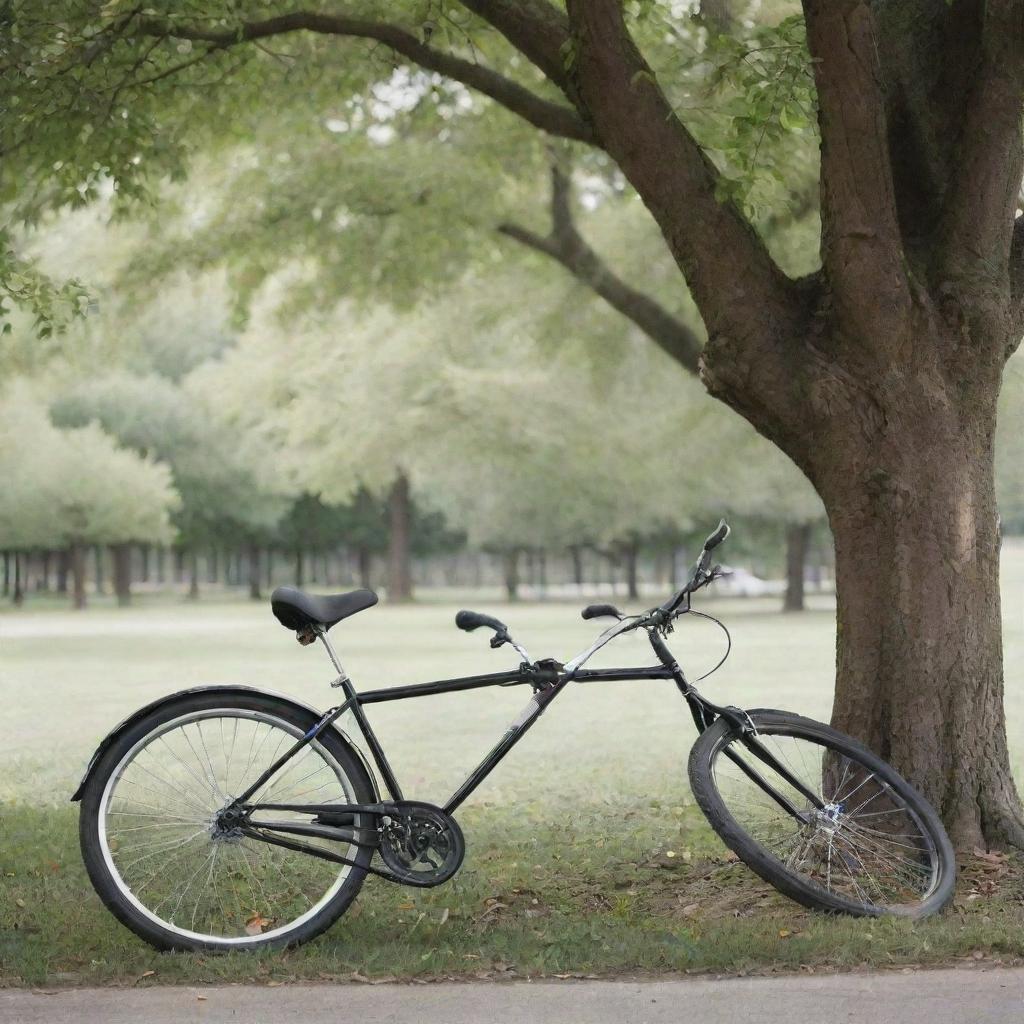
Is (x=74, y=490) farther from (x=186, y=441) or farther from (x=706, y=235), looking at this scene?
(x=706, y=235)

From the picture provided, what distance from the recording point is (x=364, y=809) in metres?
5.20

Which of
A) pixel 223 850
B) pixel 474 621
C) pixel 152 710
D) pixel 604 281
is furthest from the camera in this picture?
pixel 604 281

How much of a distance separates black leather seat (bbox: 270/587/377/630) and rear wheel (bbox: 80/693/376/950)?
300mm

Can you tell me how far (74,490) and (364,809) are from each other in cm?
4809

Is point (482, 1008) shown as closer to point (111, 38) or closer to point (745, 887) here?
point (745, 887)

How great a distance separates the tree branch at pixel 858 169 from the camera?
6.13 meters

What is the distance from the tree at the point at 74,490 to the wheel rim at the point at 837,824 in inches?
1847

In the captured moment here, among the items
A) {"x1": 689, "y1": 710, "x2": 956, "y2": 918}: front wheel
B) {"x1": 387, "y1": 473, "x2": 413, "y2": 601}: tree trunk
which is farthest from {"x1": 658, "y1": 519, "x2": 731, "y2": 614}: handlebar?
{"x1": 387, "y1": 473, "x2": 413, "y2": 601}: tree trunk

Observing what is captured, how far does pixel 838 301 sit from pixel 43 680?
52.4 feet

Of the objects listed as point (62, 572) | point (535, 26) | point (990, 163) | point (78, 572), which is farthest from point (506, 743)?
point (62, 572)

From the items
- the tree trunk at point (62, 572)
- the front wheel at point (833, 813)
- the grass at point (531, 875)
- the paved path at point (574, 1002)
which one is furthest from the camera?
the tree trunk at point (62, 572)

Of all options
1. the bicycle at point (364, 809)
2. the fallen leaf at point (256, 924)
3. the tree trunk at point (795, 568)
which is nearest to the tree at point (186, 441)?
the tree trunk at point (795, 568)

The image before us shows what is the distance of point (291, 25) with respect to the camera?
7918 mm

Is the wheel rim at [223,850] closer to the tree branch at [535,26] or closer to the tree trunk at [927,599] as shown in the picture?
the tree trunk at [927,599]
